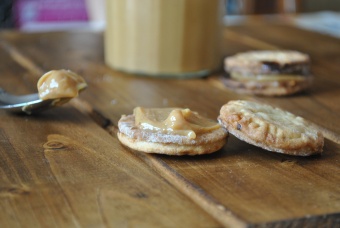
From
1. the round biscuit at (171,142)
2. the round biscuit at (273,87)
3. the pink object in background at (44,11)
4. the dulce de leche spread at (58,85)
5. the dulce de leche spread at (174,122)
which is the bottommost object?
the pink object in background at (44,11)

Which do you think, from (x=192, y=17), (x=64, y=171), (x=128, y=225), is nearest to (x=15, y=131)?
(x=64, y=171)

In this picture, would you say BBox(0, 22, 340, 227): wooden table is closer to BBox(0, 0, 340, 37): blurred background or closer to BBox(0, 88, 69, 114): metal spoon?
BBox(0, 88, 69, 114): metal spoon

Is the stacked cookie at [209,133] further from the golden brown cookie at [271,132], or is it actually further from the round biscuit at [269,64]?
the round biscuit at [269,64]

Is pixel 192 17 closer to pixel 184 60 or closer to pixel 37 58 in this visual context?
pixel 184 60

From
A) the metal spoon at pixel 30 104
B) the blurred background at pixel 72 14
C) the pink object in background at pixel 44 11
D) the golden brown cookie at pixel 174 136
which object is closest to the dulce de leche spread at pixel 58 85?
the metal spoon at pixel 30 104

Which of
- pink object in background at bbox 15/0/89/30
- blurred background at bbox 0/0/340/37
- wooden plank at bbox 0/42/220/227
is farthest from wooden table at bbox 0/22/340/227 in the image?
pink object in background at bbox 15/0/89/30

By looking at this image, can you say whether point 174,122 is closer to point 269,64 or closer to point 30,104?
point 30,104
